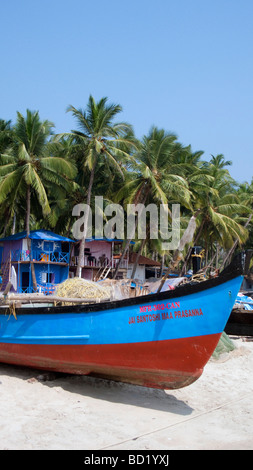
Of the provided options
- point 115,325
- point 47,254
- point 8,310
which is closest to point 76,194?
point 47,254

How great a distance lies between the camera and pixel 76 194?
27.0 metres

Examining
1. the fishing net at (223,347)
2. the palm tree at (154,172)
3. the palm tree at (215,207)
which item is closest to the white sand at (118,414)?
the fishing net at (223,347)

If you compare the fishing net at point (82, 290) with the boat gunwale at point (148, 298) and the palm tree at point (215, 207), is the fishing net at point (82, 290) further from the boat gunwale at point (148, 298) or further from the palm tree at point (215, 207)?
the palm tree at point (215, 207)

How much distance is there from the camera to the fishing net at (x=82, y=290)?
10188mm

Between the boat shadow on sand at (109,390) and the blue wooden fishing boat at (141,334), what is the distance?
12.9 inches

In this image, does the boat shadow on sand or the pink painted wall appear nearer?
the boat shadow on sand

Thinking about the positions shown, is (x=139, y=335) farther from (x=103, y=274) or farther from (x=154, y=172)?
(x=103, y=274)

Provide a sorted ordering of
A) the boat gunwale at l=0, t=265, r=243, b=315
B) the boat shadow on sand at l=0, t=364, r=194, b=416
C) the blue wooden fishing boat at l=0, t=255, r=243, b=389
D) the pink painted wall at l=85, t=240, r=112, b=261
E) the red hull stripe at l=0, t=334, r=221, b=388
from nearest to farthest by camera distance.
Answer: the boat gunwale at l=0, t=265, r=243, b=315
the blue wooden fishing boat at l=0, t=255, r=243, b=389
the red hull stripe at l=0, t=334, r=221, b=388
the boat shadow on sand at l=0, t=364, r=194, b=416
the pink painted wall at l=85, t=240, r=112, b=261

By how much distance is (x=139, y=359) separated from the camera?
9.03 meters

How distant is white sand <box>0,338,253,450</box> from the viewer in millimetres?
6867

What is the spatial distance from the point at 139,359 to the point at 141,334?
54cm

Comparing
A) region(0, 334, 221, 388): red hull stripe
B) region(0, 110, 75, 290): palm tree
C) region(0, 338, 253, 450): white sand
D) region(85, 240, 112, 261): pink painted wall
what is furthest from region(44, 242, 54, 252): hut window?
region(0, 334, 221, 388): red hull stripe

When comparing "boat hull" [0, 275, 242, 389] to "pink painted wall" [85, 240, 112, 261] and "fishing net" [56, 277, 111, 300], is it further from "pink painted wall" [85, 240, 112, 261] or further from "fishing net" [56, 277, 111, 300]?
"pink painted wall" [85, 240, 112, 261]
